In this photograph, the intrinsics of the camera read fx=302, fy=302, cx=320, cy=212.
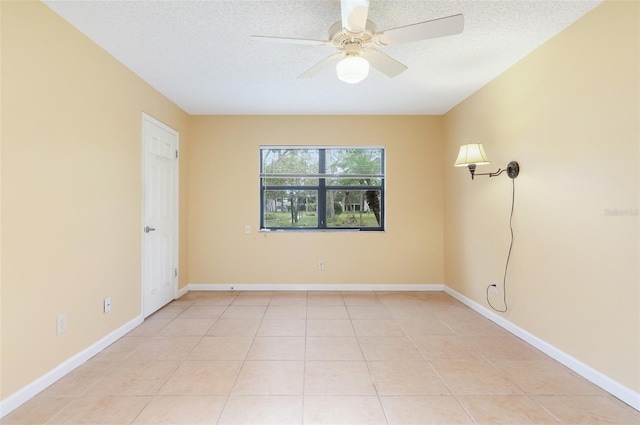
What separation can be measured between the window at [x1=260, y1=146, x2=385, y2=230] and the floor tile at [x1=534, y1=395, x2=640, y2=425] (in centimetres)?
267

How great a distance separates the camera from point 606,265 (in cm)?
187

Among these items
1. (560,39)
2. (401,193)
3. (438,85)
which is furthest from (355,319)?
(560,39)

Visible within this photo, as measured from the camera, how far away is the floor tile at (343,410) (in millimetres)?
1595

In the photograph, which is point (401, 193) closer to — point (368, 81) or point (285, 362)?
point (368, 81)

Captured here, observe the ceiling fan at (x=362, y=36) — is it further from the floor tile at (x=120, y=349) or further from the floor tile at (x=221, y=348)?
the floor tile at (x=120, y=349)

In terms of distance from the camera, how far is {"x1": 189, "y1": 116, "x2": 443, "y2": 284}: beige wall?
4.10 meters

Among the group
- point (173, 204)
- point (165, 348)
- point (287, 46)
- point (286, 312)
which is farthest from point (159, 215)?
point (287, 46)


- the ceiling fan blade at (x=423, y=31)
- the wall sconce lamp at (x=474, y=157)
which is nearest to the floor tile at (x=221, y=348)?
the ceiling fan blade at (x=423, y=31)

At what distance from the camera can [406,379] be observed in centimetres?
200

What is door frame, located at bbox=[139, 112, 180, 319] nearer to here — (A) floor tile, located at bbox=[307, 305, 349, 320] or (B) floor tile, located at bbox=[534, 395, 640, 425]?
(A) floor tile, located at bbox=[307, 305, 349, 320]

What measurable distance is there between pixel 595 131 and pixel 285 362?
2.61m

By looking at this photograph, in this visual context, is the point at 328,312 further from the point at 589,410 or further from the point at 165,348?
the point at 589,410

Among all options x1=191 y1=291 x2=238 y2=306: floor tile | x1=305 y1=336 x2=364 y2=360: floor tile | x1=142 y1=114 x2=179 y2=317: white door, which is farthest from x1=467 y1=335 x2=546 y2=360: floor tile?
x1=142 y1=114 x2=179 y2=317: white door

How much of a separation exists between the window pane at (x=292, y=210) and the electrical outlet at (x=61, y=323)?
245 cm
